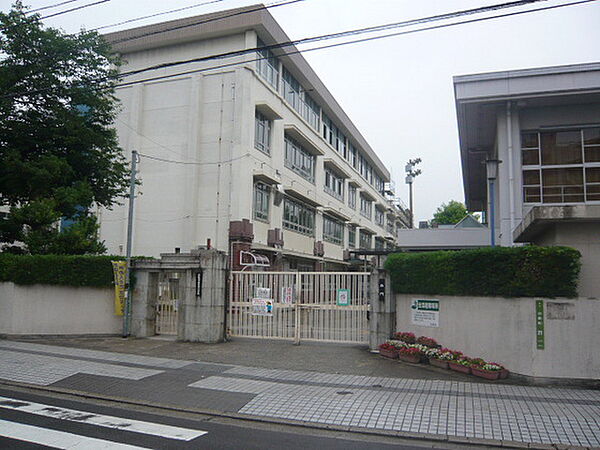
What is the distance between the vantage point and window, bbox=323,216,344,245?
42000 millimetres

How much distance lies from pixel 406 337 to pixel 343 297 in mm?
2121

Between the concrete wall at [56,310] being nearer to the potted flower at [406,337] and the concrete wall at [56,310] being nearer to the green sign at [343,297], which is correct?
the green sign at [343,297]

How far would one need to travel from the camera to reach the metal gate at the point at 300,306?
13.7 meters

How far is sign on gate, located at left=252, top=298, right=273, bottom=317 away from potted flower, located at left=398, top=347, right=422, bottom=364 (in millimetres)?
4166

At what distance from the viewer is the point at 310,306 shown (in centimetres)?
1404

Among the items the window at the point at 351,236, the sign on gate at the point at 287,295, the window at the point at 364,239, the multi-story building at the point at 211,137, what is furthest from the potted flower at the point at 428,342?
the window at the point at 364,239

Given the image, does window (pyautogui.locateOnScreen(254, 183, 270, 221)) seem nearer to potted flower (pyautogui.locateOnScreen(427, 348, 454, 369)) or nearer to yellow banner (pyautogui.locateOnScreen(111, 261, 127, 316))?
yellow banner (pyautogui.locateOnScreen(111, 261, 127, 316))

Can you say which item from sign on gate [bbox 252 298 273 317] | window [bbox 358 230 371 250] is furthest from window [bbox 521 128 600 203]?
window [bbox 358 230 371 250]

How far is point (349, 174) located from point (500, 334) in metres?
38.4

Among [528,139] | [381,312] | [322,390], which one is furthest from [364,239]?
[322,390]

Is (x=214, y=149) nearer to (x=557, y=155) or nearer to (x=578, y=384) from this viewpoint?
(x=557, y=155)

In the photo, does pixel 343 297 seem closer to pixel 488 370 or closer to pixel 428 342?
pixel 428 342

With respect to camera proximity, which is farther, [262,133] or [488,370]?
[262,133]

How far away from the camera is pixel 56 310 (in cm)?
1554
